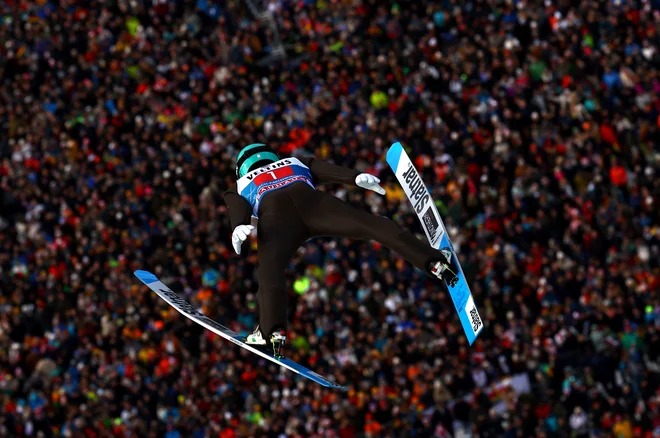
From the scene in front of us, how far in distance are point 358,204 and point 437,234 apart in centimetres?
730

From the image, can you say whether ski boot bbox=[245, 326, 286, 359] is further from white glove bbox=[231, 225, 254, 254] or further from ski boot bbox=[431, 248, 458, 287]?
ski boot bbox=[431, 248, 458, 287]

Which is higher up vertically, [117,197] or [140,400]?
[117,197]

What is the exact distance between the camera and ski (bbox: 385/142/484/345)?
8.53 m

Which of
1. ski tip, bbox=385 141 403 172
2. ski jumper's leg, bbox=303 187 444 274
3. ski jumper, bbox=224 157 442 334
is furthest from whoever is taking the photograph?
ski tip, bbox=385 141 403 172

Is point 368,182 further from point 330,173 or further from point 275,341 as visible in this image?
point 275,341

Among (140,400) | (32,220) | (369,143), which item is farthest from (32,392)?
(369,143)

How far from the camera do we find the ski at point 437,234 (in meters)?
8.53

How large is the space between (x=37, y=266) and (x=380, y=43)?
7.20m

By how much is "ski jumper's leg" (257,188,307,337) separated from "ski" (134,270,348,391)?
0.36 meters

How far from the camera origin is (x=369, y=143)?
17.2m

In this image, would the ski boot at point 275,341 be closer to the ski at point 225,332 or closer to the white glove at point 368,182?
the ski at point 225,332

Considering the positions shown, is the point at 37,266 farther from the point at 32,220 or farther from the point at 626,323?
the point at 626,323

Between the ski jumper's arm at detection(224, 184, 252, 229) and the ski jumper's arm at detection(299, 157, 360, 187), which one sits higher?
the ski jumper's arm at detection(299, 157, 360, 187)

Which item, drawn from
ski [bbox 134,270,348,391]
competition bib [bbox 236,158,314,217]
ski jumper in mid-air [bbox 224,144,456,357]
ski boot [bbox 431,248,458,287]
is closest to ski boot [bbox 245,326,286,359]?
ski jumper in mid-air [bbox 224,144,456,357]
